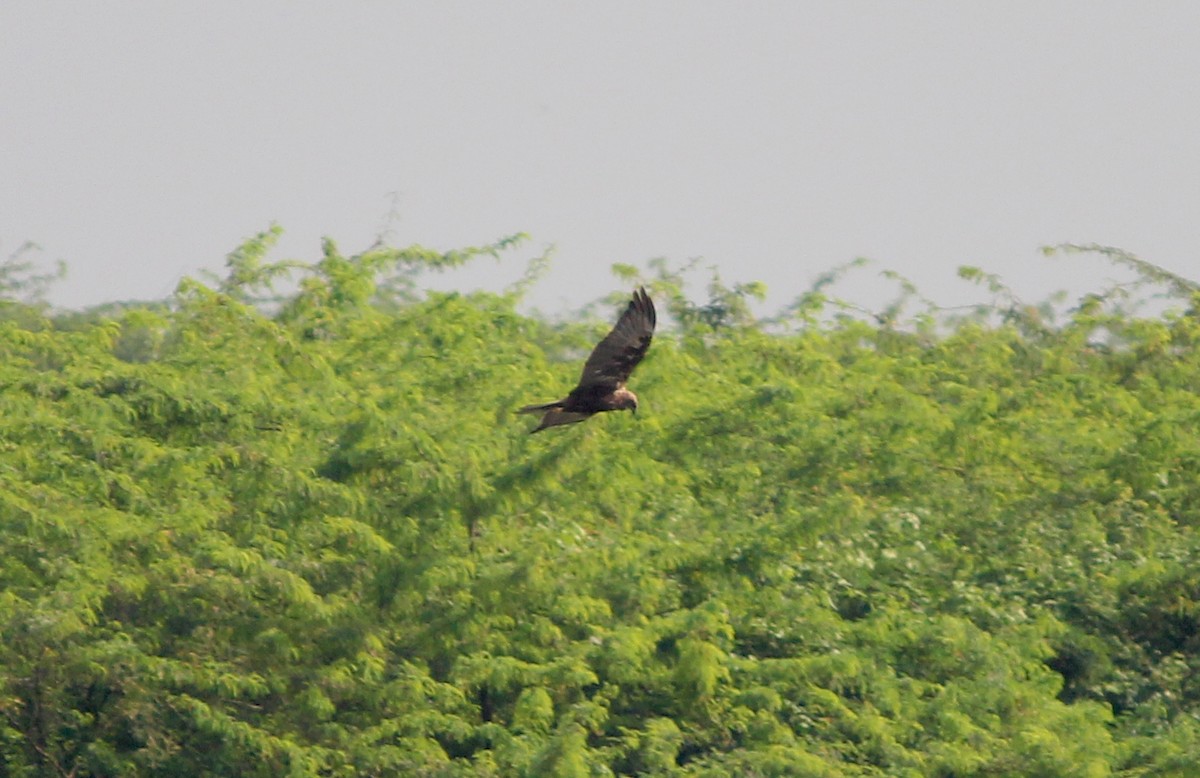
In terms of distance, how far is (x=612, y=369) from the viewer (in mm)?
9547

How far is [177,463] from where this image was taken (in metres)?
11.6

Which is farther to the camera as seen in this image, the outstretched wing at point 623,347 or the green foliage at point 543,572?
the green foliage at point 543,572

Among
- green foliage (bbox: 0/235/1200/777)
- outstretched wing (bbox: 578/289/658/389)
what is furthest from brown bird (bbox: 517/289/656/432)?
green foliage (bbox: 0/235/1200/777)

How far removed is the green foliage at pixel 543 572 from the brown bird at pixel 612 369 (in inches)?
66.0

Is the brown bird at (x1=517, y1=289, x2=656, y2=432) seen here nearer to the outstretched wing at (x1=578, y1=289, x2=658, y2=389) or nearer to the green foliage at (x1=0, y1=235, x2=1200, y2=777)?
the outstretched wing at (x1=578, y1=289, x2=658, y2=389)

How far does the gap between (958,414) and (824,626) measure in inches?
105

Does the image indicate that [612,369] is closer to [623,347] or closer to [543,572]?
[623,347]

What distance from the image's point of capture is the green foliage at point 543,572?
36.4 ft

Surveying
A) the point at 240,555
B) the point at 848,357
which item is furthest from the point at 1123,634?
the point at 240,555

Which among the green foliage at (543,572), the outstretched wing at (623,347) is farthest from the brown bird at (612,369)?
the green foliage at (543,572)

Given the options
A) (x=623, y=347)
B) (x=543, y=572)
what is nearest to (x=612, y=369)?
(x=623, y=347)

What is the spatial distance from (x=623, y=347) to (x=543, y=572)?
2.35 meters

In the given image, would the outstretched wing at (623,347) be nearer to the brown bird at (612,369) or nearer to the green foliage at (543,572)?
the brown bird at (612,369)

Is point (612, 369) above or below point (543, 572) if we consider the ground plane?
above
